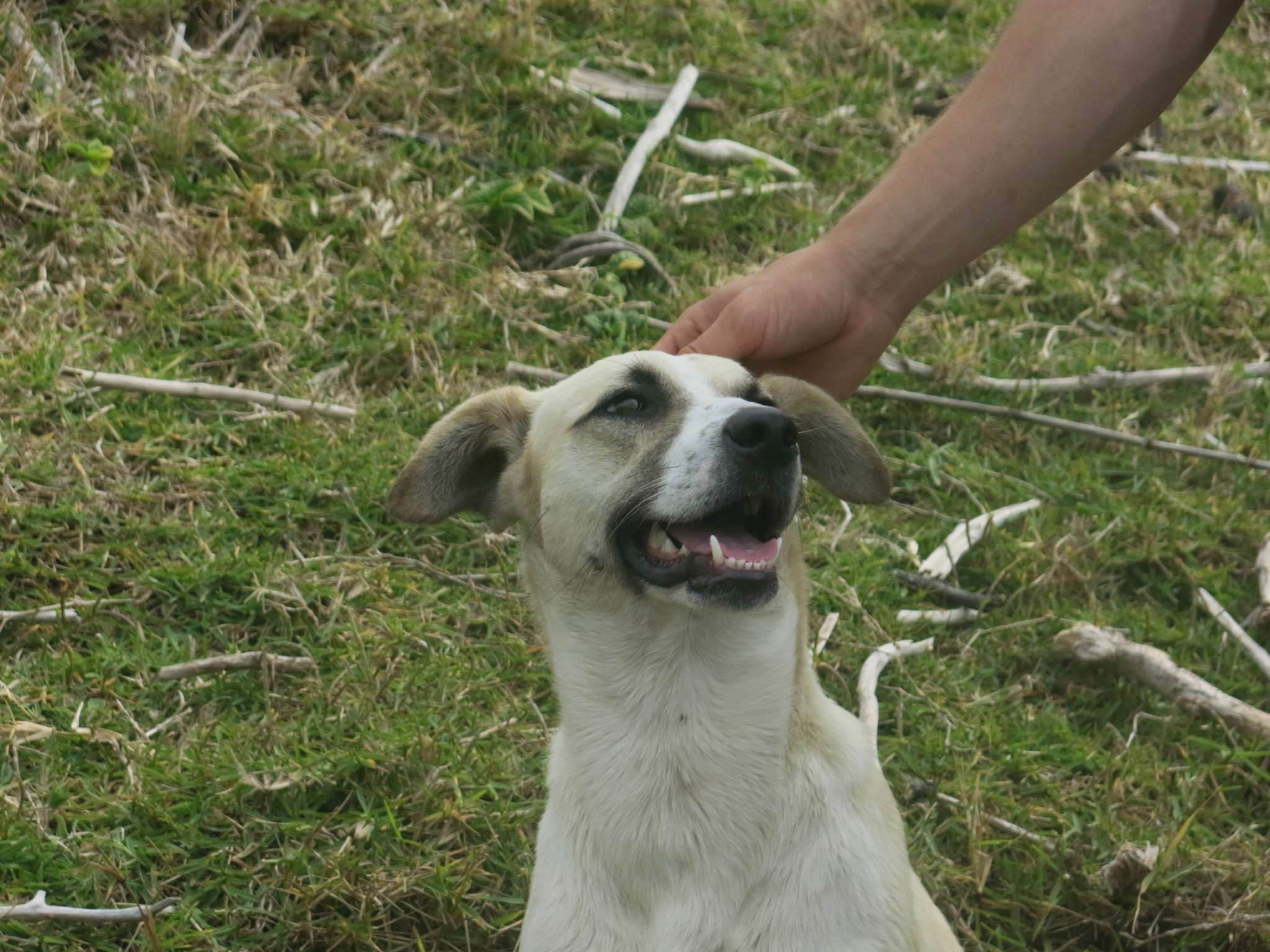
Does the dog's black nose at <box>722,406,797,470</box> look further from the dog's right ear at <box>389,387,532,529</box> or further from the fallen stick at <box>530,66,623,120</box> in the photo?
the fallen stick at <box>530,66,623,120</box>

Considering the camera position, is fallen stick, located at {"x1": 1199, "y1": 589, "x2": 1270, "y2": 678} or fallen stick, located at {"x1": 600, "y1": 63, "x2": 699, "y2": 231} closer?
fallen stick, located at {"x1": 1199, "y1": 589, "x2": 1270, "y2": 678}

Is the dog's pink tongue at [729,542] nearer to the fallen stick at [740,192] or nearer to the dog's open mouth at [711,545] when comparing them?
the dog's open mouth at [711,545]

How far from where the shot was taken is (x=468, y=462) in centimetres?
319

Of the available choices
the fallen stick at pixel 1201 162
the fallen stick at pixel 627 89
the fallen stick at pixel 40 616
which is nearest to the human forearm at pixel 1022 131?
the fallen stick at pixel 40 616

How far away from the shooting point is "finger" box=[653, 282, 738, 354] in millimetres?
3652

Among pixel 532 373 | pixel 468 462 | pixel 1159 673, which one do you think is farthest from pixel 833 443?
pixel 532 373

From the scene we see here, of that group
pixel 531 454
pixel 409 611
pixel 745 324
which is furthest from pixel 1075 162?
pixel 409 611

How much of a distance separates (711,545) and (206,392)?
2859 millimetres

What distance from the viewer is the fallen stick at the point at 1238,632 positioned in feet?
13.7

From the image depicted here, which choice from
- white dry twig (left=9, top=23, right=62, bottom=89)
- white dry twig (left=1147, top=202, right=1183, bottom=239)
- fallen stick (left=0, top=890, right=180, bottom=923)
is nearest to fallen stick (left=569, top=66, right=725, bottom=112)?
white dry twig (left=1147, top=202, right=1183, bottom=239)

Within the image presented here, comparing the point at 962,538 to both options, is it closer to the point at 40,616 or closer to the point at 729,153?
the point at 729,153

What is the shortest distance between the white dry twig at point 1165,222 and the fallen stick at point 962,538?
2.63 metres

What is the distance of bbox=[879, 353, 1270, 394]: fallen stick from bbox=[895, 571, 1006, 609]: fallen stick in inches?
50.1

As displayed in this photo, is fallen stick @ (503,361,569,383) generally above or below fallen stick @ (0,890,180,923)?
above
